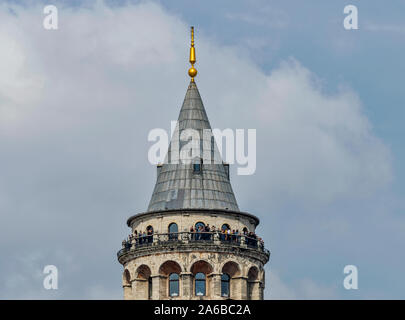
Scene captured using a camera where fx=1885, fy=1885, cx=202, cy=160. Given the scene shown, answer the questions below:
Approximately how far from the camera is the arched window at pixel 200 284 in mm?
160375

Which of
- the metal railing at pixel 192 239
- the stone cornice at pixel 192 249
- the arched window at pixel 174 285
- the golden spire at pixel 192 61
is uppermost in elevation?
the golden spire at pixel 192 61

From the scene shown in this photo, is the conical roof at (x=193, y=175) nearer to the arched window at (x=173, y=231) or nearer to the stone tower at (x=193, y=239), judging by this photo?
the stone tower at (x=193, y=239)

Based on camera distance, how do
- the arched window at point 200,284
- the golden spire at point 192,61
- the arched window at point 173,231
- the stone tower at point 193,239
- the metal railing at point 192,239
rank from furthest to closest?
the golden spire at point 192,61 → the arched window at point 173,231 → the metal railing at point 192,239 → the stone tower at point 193,239 → the arched window at point 200,284

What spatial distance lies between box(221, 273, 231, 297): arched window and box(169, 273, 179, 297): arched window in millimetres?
3853

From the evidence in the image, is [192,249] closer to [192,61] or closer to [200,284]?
A: [200,284]

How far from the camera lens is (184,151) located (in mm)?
166125

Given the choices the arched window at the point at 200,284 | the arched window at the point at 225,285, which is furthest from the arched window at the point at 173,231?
the arched window at the point at 225,285

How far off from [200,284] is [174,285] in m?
2.24

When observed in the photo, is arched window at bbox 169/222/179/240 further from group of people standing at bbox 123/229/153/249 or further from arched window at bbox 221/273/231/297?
arched window at bbox 221/273/231/297

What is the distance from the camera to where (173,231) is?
531ft

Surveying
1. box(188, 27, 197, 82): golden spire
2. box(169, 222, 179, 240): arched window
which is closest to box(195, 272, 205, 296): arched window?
box(169, 222, 179, 240): arched window

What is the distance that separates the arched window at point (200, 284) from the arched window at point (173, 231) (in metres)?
3.77
